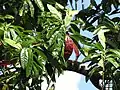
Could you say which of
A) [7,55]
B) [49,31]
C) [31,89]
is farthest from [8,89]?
[49,31]

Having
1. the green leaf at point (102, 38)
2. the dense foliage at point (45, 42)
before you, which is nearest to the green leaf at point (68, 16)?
the dense foliage at point (45, 42)

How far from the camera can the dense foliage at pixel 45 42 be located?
1867mm

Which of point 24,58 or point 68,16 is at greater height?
point 68,16

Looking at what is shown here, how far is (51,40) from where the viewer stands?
187 centimetres

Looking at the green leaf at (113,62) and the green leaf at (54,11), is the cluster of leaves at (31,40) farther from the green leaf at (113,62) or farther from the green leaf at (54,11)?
the green leaf at (113,62)

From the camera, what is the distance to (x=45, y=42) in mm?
1911

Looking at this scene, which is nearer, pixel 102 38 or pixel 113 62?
pixel 113 62

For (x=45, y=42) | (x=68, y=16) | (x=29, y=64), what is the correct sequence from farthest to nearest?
(x=68, y=16) < (x=45, y=42) < (x=29, y=64)

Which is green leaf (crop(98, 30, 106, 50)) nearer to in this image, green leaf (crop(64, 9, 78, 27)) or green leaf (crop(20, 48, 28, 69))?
green leaf (crop(64, 9, 78, 27))

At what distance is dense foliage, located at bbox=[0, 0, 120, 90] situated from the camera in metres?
1.87

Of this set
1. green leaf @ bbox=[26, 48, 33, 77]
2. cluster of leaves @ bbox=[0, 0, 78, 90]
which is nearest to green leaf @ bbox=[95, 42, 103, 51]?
cluster of leaves @ bbox=[0, 0, 78, 90]

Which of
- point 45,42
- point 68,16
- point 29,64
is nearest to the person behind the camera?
point 29,64

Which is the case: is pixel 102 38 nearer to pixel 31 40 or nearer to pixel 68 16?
pixel 68 16

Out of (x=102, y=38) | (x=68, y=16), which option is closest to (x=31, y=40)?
(x=68, y=16)
